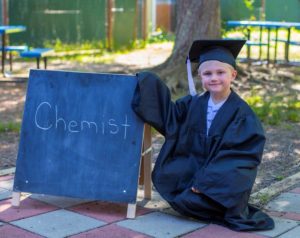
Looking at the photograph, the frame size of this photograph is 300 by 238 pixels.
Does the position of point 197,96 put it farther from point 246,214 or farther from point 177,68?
point 177,68

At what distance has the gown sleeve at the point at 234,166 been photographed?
163 inches

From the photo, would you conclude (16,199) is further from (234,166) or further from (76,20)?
(76,20)

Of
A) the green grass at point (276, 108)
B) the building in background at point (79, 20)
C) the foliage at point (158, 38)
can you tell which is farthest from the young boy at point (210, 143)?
the foliage at point (158, 38)

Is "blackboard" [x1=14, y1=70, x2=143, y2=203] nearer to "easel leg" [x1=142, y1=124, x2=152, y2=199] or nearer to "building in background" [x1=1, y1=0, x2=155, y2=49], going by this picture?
"easel leg" [x1=142, y1=124, x2=152, y2=199]

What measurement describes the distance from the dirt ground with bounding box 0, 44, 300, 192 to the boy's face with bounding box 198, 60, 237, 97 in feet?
3.93

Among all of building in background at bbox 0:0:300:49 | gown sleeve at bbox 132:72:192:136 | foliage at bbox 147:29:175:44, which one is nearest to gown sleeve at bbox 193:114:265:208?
gown sleeve at bbox 132:72:192:136

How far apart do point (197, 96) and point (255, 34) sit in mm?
16078

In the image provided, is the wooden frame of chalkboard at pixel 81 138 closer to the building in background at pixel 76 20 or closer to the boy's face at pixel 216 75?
the boy's face at pixel 216 75

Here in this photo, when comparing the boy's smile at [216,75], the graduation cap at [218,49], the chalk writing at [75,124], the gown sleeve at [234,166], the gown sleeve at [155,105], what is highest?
the graduation cap at [218,49]

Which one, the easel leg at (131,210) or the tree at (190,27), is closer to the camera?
the easel leg at (131,210)

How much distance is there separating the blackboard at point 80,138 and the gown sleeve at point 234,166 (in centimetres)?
54

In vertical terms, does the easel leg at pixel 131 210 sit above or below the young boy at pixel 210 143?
below

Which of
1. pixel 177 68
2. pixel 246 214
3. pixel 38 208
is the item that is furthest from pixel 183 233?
pixel 177 68

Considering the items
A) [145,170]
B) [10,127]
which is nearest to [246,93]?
[10,127]
